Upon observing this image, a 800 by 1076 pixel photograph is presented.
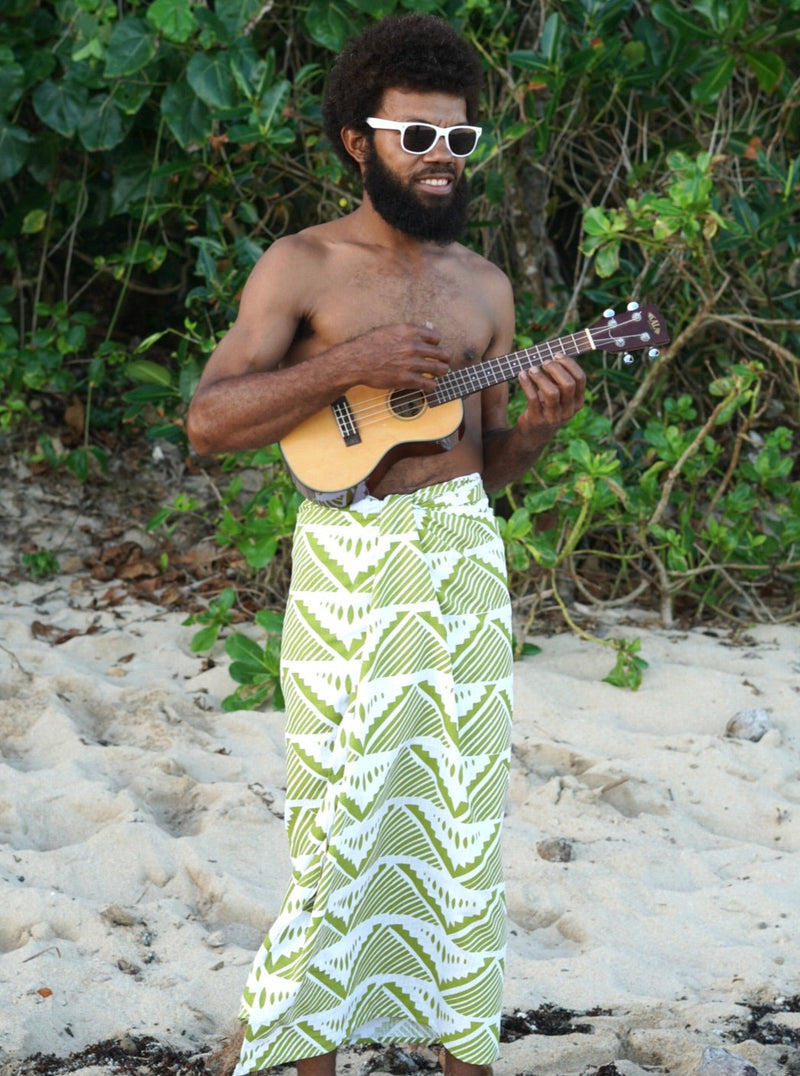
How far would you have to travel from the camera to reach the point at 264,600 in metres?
4.75

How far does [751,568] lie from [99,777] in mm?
2184

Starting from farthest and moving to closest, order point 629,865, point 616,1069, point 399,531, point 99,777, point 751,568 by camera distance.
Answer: point 751,568 → point 99,777 → point 629,865 → point 616,1069 → point 399,531

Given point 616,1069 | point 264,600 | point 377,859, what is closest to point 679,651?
point 264,600

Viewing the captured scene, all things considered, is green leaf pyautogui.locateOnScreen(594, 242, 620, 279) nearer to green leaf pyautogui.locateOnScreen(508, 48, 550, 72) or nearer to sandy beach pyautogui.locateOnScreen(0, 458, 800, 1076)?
green leaf pyautogui.locateOnScreen(508, 48, 550, 72)

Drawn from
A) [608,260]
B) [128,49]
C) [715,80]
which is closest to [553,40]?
[715,80]

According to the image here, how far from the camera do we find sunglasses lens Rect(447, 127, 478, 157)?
7.43ft

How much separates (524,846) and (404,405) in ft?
5.04

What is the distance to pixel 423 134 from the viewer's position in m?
2.25

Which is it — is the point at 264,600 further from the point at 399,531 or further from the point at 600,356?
the point at 399,531

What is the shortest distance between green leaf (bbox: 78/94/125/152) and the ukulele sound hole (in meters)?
2.68

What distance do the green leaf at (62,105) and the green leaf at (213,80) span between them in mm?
620

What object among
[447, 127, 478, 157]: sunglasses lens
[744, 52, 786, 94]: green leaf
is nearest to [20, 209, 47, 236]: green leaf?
[744, 52, 786, 94]: green leaf

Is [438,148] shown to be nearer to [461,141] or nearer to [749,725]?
[461,141]

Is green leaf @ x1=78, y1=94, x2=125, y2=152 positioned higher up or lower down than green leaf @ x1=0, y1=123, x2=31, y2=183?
higher up
